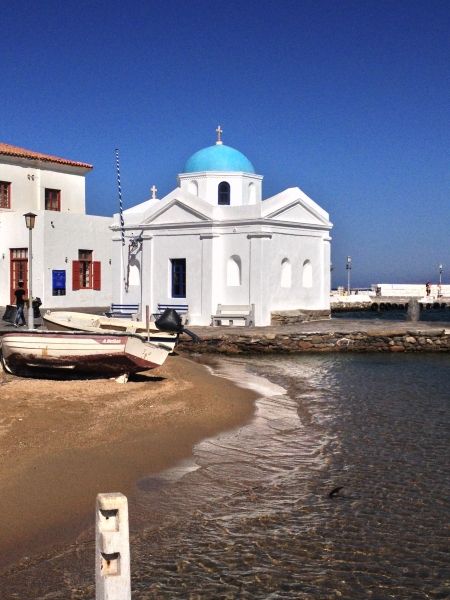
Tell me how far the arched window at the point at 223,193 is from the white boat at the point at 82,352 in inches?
683

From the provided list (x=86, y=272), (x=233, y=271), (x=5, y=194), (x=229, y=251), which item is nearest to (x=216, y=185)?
(x=229, y=251)

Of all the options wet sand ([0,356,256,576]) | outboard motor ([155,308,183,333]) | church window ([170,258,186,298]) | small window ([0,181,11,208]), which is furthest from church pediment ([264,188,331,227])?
small window ([0,181,11,208])

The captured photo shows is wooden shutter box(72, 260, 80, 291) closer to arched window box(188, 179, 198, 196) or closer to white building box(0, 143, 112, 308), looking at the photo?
white building box(0, 143, 112, 308)

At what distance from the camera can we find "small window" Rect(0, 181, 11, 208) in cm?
3469

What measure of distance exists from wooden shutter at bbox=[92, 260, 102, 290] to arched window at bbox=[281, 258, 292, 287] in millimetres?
10323

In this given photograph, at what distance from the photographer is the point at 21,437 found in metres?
10.6

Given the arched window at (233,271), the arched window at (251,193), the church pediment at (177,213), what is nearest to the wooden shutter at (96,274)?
the church pediment at (177,213)

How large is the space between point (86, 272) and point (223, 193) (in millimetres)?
8006

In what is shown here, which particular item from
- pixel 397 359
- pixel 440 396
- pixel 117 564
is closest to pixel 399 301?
pixel 397 359

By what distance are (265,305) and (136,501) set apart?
64.8 feet

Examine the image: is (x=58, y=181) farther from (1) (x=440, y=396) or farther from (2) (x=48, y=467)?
(2) (x=48, y=467)

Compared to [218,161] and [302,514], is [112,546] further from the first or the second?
[218,161]

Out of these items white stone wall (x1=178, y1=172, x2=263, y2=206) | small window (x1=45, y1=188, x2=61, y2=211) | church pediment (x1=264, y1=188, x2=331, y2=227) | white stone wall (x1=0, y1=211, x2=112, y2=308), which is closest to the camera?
church pediment (x1=264, y1=188, x2=331, y2=227)

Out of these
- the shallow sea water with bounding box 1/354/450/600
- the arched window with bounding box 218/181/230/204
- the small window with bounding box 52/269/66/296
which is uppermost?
the arched window with bounding box 218/181/230/204
